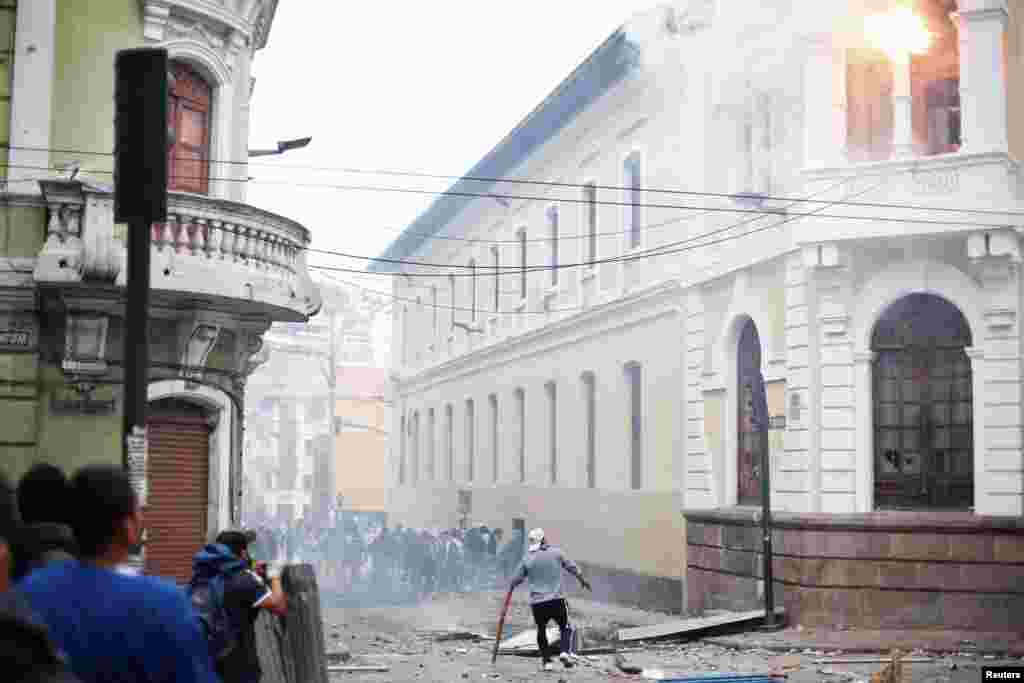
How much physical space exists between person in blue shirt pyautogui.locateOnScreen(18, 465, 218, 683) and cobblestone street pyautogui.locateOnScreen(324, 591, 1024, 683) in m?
11.0

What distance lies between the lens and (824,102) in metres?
19.7

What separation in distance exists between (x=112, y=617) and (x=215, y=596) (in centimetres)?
476

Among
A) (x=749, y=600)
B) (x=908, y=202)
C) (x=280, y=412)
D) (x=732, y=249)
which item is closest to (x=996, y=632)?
(x=749, y=600)

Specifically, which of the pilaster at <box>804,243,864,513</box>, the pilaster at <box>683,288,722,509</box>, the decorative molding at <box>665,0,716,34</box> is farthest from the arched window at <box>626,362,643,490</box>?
the pilaster at <box>804,243,864,513</box>

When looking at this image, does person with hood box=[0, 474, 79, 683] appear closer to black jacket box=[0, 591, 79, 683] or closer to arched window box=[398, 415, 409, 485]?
black jacket box=[0, 591, 79, 683]

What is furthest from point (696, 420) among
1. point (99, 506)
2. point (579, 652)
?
point (99, 506)

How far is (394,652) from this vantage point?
59.5 ft

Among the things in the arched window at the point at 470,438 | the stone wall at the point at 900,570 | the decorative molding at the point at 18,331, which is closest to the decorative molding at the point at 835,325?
the stone wall at the point at 900,570

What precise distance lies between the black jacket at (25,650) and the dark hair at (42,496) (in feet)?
7.35

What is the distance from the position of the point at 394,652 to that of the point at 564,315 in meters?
13.5

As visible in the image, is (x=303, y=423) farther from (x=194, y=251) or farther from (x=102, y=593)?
(x=102, y=593)

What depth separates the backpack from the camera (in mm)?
8391

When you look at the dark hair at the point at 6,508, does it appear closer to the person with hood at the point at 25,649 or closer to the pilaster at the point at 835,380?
the person with hood at the point at 25,649

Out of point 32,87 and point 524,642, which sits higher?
point 32,87
